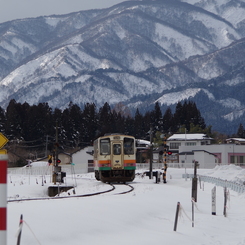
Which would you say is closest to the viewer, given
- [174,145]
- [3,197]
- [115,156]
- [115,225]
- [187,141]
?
[3,197]

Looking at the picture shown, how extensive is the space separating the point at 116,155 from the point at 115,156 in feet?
0.29

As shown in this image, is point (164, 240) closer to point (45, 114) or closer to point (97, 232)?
point (97, 232)

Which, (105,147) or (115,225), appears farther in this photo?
Result: (105,147)

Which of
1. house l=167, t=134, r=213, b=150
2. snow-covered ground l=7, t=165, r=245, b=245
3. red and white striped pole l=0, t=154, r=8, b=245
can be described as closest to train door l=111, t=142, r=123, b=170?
snow-covered ground l=7, t=165, r=245, b=245

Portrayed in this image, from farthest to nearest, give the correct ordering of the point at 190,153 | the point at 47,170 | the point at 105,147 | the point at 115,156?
1. the point at 190,153
2. the point at 47,170
3. the point at 105,147
4. the point at 115,156

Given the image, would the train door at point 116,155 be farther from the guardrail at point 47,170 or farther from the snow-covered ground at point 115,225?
the guardrail at point 47,170

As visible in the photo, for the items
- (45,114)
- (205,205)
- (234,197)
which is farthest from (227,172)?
(45,114)

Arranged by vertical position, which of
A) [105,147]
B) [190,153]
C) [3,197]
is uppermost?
[105,147]

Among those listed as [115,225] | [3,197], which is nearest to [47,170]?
[115,225]

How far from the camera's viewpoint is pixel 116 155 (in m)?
38.8

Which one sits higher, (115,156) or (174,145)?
(174,145)

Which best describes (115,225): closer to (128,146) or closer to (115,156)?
(115,156)

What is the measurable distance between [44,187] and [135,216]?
27917 millimetres

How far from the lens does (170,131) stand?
141375mm
